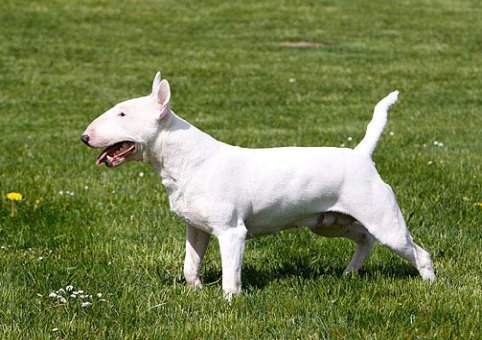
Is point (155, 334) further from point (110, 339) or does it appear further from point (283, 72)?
point (283, 72)

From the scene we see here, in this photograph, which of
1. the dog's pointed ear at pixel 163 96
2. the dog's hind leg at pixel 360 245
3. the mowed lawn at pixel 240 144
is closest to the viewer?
the mowed lawn at pixel 240 144

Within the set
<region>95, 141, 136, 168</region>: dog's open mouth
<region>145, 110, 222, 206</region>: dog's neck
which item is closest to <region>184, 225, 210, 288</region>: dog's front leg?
<region>145, 110, 222, 206</region>: dog's neck

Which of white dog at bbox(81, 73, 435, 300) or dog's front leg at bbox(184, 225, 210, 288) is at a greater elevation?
white dog at bbox(81, 73, 435, 300)

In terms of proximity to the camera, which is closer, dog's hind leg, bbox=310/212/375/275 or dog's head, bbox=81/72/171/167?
dog's head, bbox=81/72/171/167

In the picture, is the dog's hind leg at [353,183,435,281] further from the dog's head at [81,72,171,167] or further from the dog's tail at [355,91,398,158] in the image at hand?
the dog's head at [81,72,171,167]

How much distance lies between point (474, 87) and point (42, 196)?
9631 millimetres

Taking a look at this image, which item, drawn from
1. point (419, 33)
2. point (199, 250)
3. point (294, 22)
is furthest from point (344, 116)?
point (294, 22)

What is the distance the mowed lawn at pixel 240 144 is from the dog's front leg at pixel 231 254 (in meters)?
0.10

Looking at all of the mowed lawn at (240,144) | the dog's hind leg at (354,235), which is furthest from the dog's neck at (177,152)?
the dog's hind leg at (354,235)

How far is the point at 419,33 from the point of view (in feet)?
69.2

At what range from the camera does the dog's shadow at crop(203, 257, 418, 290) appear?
4.66 meters

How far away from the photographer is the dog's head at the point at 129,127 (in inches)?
164

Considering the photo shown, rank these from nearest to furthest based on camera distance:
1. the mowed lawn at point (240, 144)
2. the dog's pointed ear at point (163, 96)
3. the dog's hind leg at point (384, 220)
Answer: the mowed lawn at point (240, 144) → the dog's pointed ear at point (163, 96) → the dog's hind leg at point (384, 220)

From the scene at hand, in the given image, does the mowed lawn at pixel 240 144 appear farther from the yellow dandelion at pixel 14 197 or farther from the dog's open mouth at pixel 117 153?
the dog's open mouth at pixel 117 153
